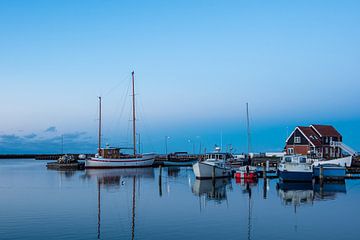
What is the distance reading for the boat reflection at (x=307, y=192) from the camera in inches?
1683

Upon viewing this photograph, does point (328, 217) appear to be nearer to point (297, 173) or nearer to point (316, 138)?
point (297, 173)

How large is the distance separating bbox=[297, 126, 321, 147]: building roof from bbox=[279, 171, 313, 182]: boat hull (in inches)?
1361

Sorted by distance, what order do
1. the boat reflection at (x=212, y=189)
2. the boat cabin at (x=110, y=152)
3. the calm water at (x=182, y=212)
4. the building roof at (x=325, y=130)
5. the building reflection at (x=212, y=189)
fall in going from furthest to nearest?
the boat cabin at (x=110, y=152)
the building roof at (x=325, y=130)
the boat reflection at (x=212, y=189)
the building reflection at (x=212, y=189)
the calm water at (x=182, y=212)

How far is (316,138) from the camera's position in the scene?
3632 inches

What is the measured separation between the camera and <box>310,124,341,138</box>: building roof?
307 feet

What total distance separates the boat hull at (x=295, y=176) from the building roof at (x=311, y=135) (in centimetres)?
3457

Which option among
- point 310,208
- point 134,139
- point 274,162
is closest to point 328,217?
point 310,208

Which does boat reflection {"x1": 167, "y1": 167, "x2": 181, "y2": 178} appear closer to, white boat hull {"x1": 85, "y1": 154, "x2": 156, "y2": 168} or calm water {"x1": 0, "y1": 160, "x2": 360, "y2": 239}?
white boat hull {"x1": 85, "y1": 154, "x2": 156, "y2": 168}

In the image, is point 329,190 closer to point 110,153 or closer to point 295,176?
point 295,176

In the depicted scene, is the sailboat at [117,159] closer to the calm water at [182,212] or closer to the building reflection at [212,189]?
the building reflection at [212,189]

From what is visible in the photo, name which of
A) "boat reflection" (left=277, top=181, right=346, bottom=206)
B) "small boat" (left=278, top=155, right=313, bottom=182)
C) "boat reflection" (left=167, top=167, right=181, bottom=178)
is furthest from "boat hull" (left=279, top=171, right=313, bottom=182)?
"boat reflection" (left=167, top=167, right=181, bottom=178)

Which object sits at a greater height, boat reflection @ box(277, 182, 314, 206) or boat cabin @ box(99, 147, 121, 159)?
boat cabin @ box(99, 147, 121, 159)

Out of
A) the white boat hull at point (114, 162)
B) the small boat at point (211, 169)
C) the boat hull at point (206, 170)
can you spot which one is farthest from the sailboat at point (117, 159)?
the boat hull at point (206, 170)

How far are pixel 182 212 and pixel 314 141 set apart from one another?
201 feet
